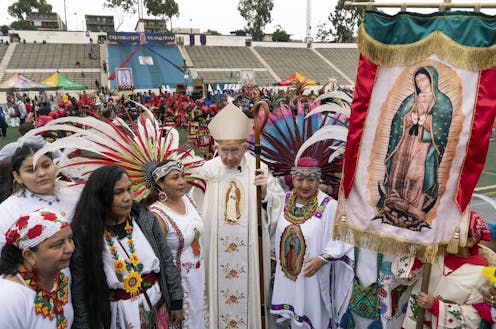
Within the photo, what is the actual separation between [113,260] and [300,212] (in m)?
1.49

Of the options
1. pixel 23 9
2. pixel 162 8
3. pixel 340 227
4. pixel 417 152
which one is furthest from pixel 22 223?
pixel 23 9

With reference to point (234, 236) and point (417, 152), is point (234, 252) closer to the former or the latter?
point (234, 236)

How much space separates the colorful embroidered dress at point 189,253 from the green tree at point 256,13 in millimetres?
67070

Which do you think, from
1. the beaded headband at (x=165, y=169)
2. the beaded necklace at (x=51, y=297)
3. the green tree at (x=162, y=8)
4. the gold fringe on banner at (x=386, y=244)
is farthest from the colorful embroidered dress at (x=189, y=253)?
the green tree at (x=162, y=8)

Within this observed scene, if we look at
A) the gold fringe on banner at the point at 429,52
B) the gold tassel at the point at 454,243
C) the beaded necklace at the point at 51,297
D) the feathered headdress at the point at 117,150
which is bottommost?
the beaded necklace at the point at 51,297

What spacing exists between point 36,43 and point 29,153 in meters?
46.2

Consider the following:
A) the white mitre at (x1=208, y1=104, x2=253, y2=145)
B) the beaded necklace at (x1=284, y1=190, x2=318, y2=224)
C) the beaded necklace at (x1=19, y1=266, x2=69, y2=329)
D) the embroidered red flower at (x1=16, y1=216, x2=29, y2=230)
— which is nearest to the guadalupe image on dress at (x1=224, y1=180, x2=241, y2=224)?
the white mitre at (x1=208, y1=104, x2=253, y2=145)

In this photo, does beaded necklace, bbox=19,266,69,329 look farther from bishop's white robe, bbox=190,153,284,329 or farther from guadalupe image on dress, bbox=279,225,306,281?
guadalupe image on dress, bbox=279,225,306,281

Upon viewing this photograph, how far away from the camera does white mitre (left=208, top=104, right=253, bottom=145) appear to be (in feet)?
11.4

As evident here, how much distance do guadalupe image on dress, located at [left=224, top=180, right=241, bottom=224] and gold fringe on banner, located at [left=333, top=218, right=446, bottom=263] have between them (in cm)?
110

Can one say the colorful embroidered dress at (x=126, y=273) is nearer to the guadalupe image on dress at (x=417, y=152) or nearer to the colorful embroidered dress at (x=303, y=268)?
the colorful embroidered dress at (x=303, y=268)

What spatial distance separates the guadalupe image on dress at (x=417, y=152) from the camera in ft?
7.43

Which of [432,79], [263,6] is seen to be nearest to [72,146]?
[432,79]

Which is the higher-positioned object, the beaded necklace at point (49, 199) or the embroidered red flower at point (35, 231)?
the embroidered red flower at point (35, 231)
